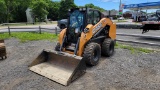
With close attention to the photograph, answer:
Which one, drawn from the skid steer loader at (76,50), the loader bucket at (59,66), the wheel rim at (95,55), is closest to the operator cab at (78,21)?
the skid steer loader at (76,50)

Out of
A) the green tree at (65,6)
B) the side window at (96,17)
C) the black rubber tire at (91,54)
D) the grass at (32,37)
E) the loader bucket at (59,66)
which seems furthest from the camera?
the green tree at (65,6)

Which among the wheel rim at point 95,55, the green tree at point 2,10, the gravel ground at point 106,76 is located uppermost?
the green tree at point 2,10

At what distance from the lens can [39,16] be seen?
43062 mm

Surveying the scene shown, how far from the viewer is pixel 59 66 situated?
226 inches

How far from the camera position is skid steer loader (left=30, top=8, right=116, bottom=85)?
5.22m

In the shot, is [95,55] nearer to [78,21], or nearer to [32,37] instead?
[78,21]

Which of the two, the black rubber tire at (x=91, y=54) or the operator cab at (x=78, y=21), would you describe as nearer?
the black rubber tire at (x=91, y=54)

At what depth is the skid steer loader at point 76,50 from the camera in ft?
17.1

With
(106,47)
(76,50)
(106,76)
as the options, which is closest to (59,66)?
(76,50)

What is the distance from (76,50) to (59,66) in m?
0.85

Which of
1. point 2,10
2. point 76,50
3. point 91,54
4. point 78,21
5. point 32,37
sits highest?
point 2,10

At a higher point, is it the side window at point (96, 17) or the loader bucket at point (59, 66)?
the side window at point (96, 17)

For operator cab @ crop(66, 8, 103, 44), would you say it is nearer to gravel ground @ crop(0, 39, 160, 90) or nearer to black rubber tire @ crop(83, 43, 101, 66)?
black rubber tire @ crop(83, 43, 101, 66)

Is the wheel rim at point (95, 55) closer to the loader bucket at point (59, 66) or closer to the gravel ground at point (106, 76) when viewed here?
the gravel ground at point (106, 76)
